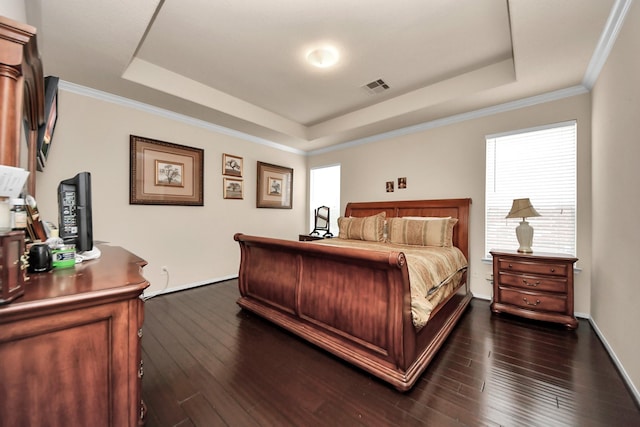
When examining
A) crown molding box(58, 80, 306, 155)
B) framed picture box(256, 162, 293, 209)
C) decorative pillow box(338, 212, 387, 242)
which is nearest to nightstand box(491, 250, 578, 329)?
Answer: decorative pillow box(338, 212, 387, 242)

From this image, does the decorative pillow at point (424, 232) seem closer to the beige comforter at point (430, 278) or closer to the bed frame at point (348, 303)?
the beige comforter at point (430, 278)

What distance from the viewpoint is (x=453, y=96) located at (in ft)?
10.1

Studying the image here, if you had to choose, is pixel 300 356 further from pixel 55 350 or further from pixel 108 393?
pixel 55 350

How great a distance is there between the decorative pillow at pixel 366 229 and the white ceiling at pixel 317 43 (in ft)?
4.92

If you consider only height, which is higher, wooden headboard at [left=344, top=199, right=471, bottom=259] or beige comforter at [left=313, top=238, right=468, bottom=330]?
wooden headboard at [left=344, top=199, right=471, bottom=259]

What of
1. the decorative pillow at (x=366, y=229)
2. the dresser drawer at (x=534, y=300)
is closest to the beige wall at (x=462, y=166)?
the dresser drawer at (x=534, y=300)

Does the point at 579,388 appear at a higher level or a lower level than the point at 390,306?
lower

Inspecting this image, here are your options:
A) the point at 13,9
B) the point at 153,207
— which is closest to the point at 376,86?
the point at 13,9

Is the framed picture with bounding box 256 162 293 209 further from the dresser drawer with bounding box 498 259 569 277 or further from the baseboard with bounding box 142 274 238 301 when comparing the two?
the dresser drawer with bounding box 498 259 569 277

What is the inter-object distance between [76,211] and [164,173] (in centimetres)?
223

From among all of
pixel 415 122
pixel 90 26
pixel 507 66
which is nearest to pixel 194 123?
pixel 90 26

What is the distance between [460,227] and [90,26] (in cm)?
435

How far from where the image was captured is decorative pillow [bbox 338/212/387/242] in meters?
3.68

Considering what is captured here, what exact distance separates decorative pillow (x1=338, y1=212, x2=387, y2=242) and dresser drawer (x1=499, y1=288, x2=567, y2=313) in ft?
5.13
